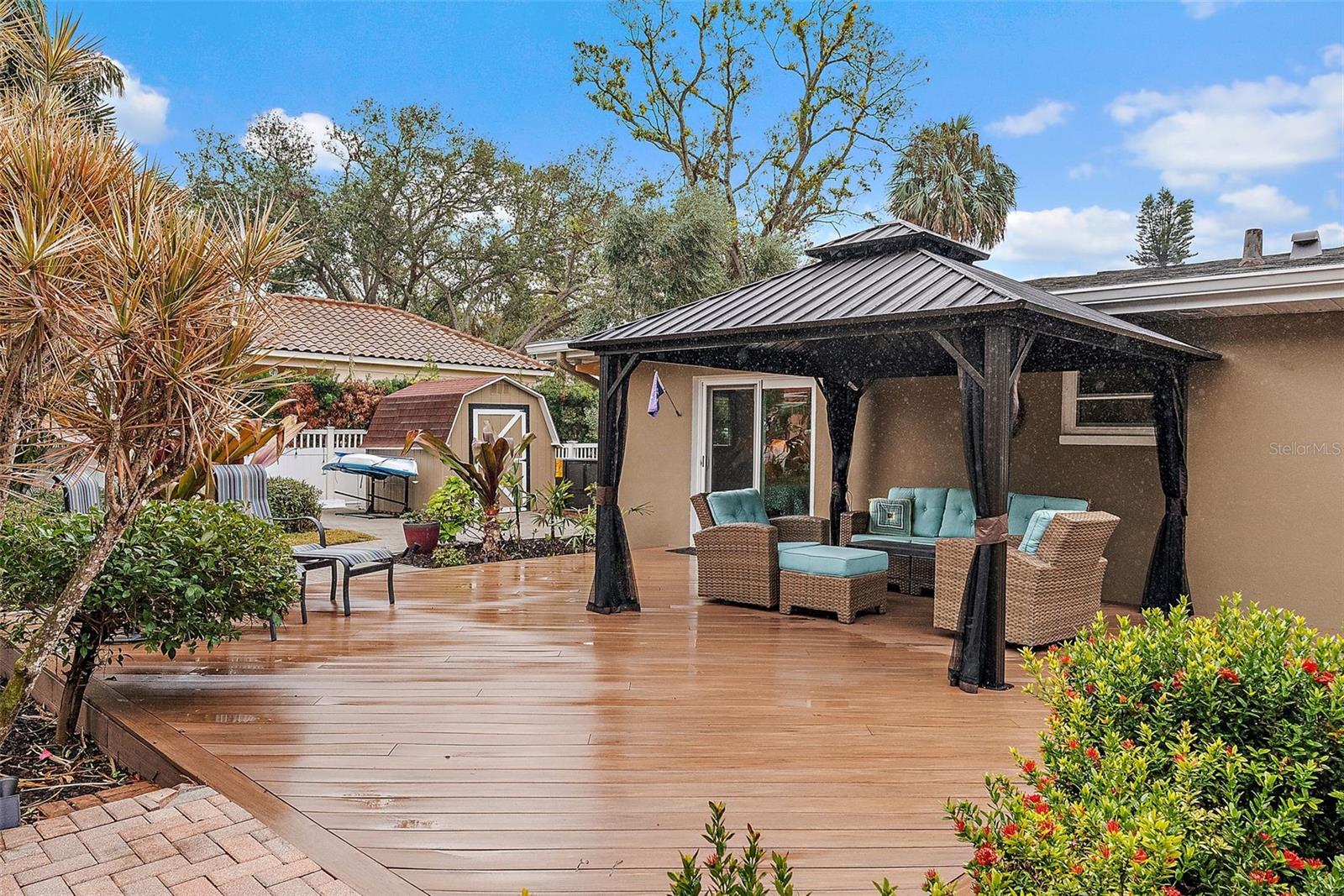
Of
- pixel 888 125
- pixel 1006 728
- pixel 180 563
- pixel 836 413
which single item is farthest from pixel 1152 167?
pixel 180 563

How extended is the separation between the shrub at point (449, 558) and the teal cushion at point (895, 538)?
4228 mm

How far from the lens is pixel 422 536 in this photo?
10.2 meters

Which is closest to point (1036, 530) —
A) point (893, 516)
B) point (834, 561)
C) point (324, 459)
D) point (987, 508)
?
point (987, 508)

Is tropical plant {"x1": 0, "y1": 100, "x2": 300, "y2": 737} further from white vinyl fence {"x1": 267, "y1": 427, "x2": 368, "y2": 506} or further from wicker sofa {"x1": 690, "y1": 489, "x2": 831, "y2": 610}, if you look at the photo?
white vinyl fence {"x1": 267, "y1": 427, "x2": 368, "y2": 506}

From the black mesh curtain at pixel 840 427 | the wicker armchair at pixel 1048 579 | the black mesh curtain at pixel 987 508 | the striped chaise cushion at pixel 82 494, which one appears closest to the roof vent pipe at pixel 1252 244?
the black mesh curtain at pixel 840 427

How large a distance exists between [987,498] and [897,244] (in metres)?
2.77

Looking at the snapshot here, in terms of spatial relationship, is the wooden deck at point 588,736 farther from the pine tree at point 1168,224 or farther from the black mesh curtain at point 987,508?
the pine tree at point 1168,224

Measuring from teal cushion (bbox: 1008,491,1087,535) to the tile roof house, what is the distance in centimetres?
1297

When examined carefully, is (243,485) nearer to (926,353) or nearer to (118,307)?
(118,307)

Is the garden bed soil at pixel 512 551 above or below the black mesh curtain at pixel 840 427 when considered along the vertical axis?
below

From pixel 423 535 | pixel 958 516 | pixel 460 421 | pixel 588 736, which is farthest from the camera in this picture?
pixel 460 421

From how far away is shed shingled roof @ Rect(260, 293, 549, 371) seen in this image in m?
17.7

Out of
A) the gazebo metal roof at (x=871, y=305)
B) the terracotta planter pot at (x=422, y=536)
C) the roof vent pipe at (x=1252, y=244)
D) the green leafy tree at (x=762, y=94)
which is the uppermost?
the green leafy tree at (x=762, y=94)

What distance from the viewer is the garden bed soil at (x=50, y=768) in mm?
3635
